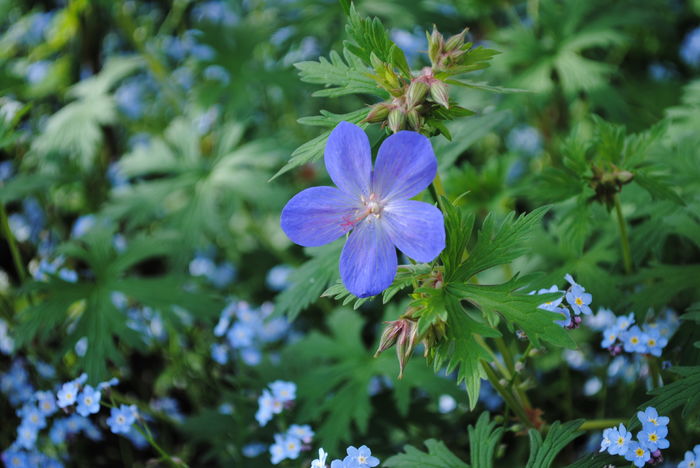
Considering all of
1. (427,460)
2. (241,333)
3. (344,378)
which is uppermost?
(427,460)

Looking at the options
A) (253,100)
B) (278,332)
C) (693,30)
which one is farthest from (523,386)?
(693,30)

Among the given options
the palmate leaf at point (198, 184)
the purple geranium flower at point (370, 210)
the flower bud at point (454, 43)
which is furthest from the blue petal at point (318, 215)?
the palmate leaf at point (198, 184)

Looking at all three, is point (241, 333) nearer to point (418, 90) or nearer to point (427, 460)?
point (427, 460)

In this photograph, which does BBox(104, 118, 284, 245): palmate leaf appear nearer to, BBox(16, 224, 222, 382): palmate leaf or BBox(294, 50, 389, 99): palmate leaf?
BBox(16, 224, 222, 382): palmate leaf

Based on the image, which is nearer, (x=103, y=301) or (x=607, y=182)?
(x=607, y=182)

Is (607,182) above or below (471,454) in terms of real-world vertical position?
above

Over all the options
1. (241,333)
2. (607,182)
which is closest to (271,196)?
(241,333)

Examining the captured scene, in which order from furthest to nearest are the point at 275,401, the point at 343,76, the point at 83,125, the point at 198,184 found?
the point at 83,125 → the point at 198,184 → the point at 275,401 → the point at 343,76
